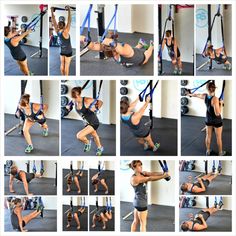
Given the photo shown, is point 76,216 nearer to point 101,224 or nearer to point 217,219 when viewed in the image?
point 101,224

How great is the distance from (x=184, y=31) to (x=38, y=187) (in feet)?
2.12

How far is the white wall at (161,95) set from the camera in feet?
7.70

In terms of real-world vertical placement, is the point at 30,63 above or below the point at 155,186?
above

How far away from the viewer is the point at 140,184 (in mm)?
2385

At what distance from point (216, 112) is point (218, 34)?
0.77 ft

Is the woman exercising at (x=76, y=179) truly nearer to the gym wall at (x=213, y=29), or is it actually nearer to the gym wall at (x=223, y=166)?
the gym wall at (x=223, y=166)

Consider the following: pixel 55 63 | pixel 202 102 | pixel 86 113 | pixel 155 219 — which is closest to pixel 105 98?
pixel 86 113

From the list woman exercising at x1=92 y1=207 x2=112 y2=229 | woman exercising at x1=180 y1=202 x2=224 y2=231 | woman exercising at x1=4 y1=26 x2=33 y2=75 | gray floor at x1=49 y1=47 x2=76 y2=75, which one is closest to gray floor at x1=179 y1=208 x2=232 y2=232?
woman exercising at x1=180 y1=202 x2=224 y2=231

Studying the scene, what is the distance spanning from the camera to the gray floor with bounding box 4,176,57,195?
2389 millimetres

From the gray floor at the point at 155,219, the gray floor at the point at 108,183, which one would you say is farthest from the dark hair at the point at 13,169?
the gray floor at the point at 155,219

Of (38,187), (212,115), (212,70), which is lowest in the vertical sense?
(38,187)

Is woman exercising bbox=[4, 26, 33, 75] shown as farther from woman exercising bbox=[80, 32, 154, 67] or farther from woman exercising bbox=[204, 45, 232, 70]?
woman exercising bbox=[204, 45, 232, 70]
